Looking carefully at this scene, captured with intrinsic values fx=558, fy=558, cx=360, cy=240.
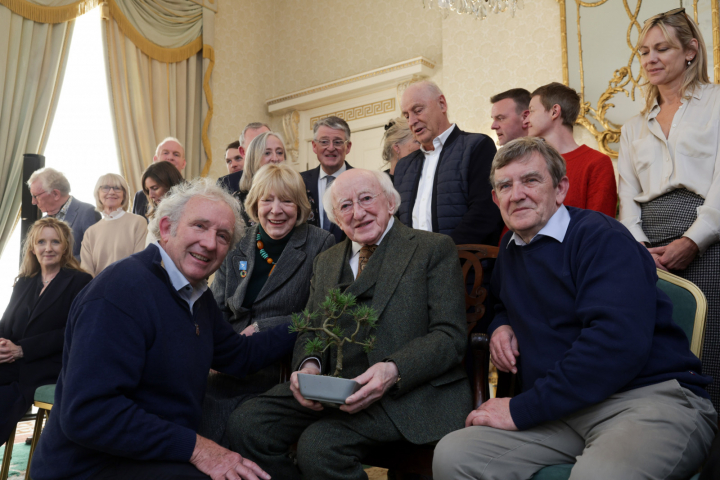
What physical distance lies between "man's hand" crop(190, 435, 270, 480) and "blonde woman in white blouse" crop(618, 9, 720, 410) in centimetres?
159

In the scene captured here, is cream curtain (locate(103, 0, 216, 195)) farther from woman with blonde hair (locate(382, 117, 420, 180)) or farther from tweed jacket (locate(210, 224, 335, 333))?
tweed jacket (locate(210, 224, 335, 333))

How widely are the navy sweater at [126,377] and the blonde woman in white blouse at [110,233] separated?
2.38m

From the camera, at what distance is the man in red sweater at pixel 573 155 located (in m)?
2.41

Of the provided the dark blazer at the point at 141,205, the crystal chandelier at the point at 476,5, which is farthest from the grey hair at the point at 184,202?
the crystal chandelier at the point at 476,5

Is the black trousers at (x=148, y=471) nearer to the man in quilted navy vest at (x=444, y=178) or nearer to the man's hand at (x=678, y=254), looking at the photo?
the man in quilted navy vest at (x=444, y=178)

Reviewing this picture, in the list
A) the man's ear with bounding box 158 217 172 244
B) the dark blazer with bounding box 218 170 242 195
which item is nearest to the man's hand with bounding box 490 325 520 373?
the man's ear with bounding box 158 217 172 244

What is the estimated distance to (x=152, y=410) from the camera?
1.51 meters

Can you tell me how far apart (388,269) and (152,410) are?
0.84 m

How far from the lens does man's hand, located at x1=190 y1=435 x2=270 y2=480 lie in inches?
57.3

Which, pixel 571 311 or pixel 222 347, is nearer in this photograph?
pixel 571 311

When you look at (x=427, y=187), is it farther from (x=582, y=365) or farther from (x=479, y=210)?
(x=582, y=365)

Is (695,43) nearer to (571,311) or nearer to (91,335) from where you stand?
(571,311)

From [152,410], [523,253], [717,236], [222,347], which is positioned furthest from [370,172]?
[717,236]

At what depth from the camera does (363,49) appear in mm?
6812
